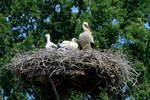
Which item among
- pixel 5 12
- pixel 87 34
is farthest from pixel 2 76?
pixel 87 34

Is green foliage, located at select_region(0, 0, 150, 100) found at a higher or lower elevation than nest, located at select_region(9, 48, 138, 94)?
higher

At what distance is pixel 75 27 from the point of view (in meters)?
14.0

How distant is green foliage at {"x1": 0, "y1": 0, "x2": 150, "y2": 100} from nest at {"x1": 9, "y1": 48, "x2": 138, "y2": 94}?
2.50 m

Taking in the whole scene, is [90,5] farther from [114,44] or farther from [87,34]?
[87,34]

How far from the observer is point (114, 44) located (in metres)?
13.7

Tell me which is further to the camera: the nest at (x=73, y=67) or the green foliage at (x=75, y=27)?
the green foliage at (x=75, y=27)

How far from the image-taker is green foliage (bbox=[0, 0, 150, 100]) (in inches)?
526

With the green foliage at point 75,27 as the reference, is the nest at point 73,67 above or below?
below

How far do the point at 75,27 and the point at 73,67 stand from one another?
Result: 14.9 feet

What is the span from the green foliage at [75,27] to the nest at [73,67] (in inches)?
98.3

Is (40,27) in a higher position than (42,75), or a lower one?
higher

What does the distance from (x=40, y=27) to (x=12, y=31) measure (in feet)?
2.45

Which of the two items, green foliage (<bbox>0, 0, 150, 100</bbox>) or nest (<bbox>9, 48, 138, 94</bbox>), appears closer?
nest (<bbox>9, 48, 138, 94</bbox>)

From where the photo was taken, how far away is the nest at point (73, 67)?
9562 millimetres
